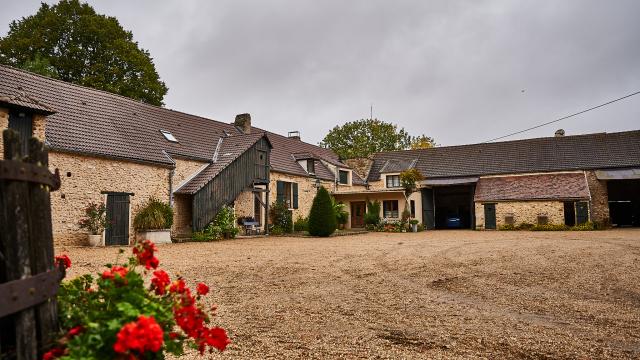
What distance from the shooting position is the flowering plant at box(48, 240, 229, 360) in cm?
170

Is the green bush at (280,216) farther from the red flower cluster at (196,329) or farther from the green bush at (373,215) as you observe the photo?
the red flower cluster at (196,329)

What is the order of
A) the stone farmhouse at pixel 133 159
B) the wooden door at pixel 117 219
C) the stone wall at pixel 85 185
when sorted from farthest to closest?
the wooden door at pixel 117 219 < the stone farmhouse at pixel 133 159 < the stone wall at pixel 85 185

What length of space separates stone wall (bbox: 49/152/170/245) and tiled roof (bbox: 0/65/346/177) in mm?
397

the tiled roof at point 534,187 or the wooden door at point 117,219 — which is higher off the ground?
the tiled roof at point 534,187

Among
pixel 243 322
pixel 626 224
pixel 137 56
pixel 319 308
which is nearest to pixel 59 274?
pixel 243 322

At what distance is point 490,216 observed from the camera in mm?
27109

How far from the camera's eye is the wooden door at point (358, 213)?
1207 inches

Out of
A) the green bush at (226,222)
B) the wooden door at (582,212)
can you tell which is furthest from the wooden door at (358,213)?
the wooden door at (582,212)

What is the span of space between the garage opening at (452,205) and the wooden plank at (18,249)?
31531mm

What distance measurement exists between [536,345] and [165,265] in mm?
8070

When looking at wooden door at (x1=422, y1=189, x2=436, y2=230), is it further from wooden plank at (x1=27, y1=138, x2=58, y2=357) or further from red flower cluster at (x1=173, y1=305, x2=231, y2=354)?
wooden plank at (x1=27, y1=138, x2=58, y2=357)

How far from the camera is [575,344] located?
4.14 meters

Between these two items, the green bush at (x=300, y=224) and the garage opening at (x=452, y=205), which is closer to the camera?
the green bush at (x=300, y=224)

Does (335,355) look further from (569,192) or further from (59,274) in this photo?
(569,192)
